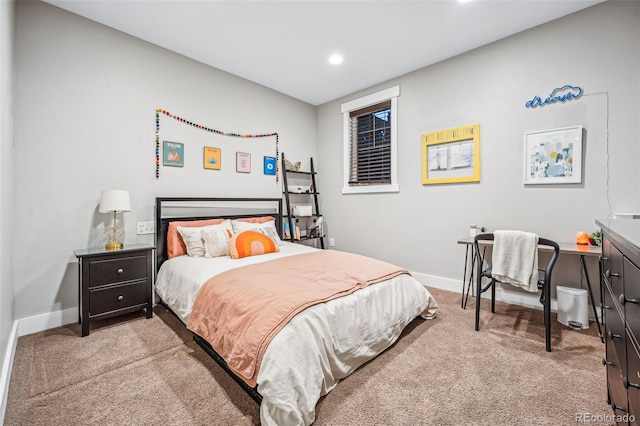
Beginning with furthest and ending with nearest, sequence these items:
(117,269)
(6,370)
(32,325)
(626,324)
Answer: (117,269) → (32,325) → (6,370) → (626,324)

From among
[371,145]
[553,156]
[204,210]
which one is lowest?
[204,210]

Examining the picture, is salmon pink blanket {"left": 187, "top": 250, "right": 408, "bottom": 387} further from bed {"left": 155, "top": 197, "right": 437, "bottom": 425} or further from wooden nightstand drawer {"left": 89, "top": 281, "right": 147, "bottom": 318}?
wooden nightstand drawer {"left": 89, "top": 281, "right": 147, "bottom": 318}

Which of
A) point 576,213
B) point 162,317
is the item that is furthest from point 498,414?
point 162,317

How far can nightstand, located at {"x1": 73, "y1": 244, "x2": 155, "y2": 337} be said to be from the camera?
2205mm

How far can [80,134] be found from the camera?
8.18 ft

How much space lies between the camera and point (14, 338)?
201 cm

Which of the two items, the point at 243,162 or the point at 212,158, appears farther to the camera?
the point at 243,162

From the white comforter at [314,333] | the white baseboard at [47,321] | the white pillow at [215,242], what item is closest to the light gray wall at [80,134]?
the white baseboard at [47,321]

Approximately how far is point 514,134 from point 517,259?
55.4 inches

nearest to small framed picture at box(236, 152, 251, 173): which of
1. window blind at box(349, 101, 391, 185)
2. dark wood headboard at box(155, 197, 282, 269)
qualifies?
dark wood headboard at box(155, 197, 282, 269)

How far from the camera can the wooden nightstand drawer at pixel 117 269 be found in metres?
2.26

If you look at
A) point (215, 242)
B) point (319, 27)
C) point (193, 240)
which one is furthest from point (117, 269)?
point (319, 27)

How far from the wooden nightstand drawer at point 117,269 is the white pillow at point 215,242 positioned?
1.75 feet

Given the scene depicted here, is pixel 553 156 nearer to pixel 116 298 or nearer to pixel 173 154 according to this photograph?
pixel 173 154
